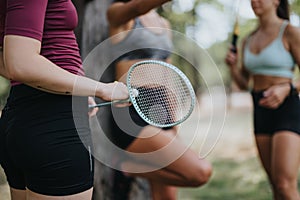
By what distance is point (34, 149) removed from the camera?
1.54 m

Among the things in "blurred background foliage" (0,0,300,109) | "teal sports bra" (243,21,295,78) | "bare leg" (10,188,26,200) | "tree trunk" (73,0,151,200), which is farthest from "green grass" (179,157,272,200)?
"bare leg" (10,188,26,200)

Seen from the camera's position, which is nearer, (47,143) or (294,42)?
(47,143)

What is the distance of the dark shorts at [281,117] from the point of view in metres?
3.16

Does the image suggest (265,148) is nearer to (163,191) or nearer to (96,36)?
(163,191)

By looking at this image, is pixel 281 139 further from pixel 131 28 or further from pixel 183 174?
pixel 131 28

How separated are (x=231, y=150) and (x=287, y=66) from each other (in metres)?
5.10

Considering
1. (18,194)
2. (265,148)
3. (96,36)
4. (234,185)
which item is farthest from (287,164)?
(234,185)

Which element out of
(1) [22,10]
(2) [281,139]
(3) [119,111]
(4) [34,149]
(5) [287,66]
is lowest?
(2) [281,139]

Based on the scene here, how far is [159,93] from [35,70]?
1.87 ft

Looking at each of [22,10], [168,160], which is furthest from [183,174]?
[22,10]

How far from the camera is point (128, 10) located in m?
2.66

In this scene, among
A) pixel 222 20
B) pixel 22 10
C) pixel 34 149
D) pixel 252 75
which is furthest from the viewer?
pixel 222 20

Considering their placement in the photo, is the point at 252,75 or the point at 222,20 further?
the point at 222,20

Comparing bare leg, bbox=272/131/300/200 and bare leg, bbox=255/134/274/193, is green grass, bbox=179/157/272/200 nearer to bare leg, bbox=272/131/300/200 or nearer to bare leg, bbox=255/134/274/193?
bare leg, bbox=255/134/274/193
